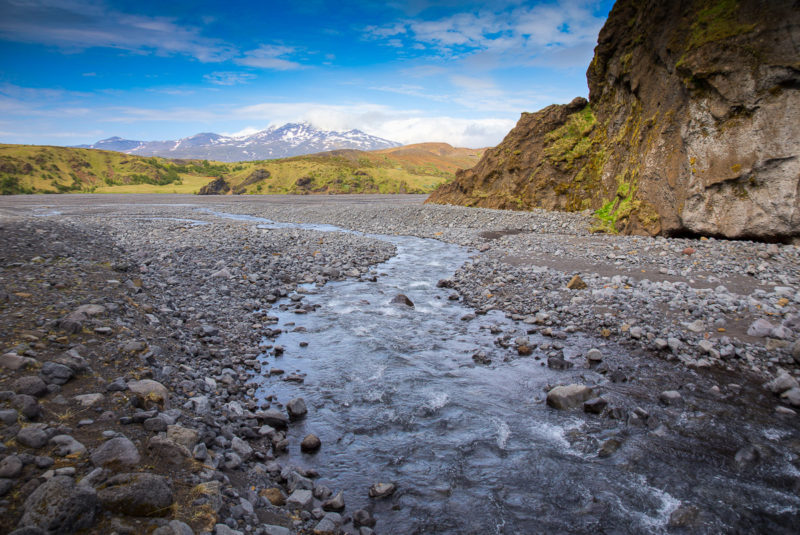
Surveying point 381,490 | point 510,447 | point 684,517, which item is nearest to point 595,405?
point 510,447

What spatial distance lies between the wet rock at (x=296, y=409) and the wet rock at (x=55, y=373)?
3.17 meters

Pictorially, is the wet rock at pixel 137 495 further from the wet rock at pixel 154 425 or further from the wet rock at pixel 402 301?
the wet rock at pixel 402 301

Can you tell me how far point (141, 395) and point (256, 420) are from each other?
69.6 inches

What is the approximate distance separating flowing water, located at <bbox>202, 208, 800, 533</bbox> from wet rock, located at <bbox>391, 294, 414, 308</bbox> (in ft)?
10.7

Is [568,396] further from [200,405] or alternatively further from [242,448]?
[200,405]

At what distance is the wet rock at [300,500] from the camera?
4.89m

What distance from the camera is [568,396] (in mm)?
7359

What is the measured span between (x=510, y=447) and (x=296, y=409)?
12.0ft

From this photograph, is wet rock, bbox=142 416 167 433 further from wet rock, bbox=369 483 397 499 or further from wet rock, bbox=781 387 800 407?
wet rock, bbox=781 387 800 407

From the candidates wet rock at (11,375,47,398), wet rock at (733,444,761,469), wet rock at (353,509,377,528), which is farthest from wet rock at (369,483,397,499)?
wet rock at (733,444,761,469)

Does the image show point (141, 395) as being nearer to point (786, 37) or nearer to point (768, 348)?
point (768, 348)

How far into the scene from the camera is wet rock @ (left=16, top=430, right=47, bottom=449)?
4.07 m

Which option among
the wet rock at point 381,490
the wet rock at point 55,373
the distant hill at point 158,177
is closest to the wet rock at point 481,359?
the wet rock at point 381,490

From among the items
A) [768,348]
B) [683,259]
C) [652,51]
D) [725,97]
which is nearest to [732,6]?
[725,97]
